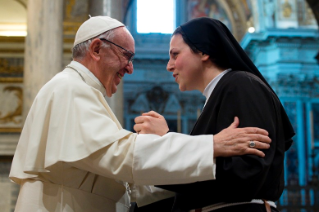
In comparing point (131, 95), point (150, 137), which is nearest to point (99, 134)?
point (150, 137)

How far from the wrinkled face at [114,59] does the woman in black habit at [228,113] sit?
329mm

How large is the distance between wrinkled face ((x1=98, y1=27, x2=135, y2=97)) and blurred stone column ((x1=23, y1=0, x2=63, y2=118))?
2.63 metres

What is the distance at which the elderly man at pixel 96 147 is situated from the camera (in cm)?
206

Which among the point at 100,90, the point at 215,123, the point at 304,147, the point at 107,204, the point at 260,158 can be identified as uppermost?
the point at 100,90

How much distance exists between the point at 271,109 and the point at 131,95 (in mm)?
19901

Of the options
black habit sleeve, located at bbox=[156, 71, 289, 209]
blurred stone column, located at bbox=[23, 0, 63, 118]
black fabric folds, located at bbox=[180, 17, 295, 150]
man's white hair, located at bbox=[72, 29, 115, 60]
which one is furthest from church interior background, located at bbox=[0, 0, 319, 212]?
black habit sleeve, located at bbox=[156, 71, 289, 209]

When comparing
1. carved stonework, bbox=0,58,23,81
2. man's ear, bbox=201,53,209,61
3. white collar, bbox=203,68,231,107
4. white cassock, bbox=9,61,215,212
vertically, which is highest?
carved stonework, bbox=0,58,23,81

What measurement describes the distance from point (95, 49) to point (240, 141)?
104 cm

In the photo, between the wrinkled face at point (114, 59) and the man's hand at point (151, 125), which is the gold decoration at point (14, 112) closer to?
the wrinkled face at point (114, 59)

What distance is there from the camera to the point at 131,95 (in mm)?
22000

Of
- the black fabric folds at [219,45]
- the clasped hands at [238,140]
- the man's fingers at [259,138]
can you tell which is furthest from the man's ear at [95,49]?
the man's fingers at [259,138]

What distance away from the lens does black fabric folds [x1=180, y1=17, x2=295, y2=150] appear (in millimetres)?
2307

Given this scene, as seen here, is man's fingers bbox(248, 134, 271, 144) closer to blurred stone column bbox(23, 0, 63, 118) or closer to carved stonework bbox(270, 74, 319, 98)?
blurred stone column bbox(23, 0, 63, 118)

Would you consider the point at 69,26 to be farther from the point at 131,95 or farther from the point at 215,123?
the point at 131,95
